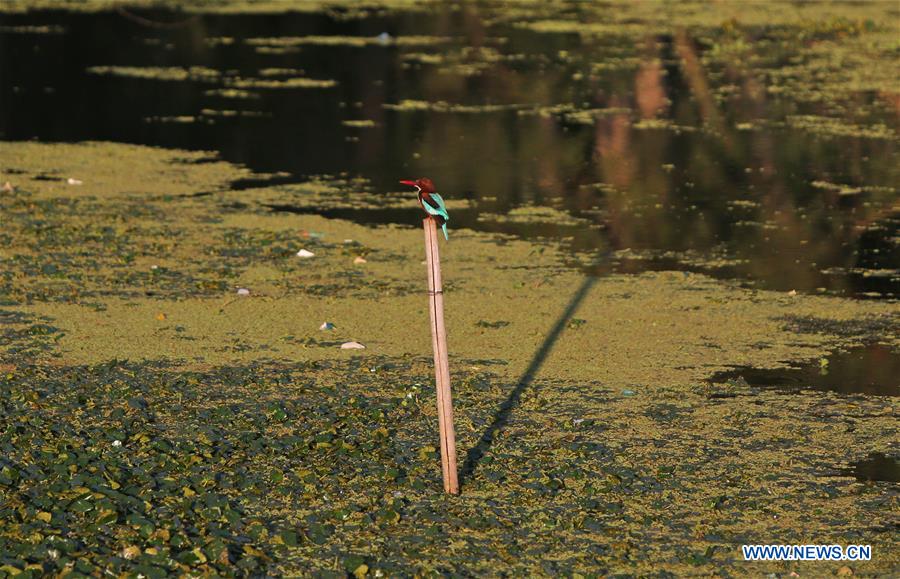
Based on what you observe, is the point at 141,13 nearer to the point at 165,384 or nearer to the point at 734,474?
the point at 165,384

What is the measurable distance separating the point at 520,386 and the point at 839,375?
1.77 metres

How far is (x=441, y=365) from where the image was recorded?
264 inches

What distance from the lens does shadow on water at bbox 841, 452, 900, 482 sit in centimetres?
711

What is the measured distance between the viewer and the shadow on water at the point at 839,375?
8.37m

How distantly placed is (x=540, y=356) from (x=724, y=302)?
1.67 meters

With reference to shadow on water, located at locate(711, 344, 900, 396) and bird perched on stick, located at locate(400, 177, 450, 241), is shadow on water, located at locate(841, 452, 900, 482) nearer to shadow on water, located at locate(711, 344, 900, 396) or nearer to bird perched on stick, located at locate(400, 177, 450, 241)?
shadow on water, located at locate(711, 344, 900, 396)

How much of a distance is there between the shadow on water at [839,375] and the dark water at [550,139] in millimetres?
1440

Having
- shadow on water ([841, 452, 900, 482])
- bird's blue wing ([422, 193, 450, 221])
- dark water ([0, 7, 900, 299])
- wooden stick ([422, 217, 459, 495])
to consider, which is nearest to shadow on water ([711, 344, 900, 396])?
shadow on water ([841, 452, 900, 482])

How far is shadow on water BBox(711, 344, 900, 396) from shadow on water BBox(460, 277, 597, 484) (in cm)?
100

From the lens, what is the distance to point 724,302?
393 inches

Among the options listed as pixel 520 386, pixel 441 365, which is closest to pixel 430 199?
pixel 441 365

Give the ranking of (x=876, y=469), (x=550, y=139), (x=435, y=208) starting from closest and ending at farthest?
(x=435, y=208)
(x=876, y=469)
(x=550, y=139)

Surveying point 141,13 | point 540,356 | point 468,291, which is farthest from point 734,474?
point 141,13

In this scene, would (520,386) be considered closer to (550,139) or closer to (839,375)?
(839,375)
